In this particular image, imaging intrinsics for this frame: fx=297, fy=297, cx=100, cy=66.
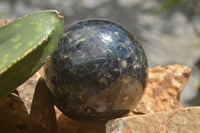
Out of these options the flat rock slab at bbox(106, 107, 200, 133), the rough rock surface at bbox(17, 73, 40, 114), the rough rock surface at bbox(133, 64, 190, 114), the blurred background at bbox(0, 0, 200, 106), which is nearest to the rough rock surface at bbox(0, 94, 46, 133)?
the rough rock surface at bbox(17, 73, 40, 114)

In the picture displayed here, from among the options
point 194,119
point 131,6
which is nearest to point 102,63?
point 194,119

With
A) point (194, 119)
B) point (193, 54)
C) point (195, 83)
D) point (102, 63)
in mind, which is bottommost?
Result: point (195, 83)

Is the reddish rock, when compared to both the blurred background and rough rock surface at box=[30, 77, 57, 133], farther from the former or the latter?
the blurred background

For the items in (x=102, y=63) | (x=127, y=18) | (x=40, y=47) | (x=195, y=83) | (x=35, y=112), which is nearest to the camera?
(x=40, y=47)

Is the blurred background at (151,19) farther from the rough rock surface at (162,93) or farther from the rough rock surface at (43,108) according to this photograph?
the rough rock surface at (43,108)

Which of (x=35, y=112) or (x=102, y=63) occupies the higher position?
(x=102, y=63)

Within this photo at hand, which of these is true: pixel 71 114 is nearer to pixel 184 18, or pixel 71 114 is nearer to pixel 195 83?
pixel 195 83

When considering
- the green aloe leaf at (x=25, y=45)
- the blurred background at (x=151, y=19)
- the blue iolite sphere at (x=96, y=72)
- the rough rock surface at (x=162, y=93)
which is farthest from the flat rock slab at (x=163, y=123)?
the blurred background at (x=151, y=19)

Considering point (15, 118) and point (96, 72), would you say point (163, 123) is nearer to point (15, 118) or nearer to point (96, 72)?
point (96, 72)
